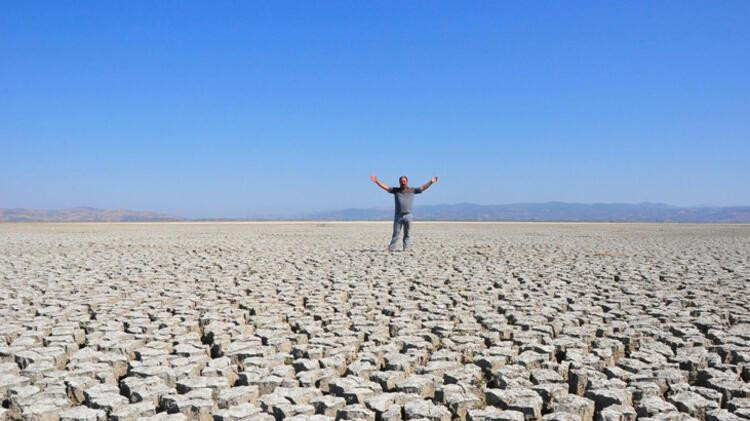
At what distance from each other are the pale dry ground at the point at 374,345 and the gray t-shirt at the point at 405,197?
2.50 metres

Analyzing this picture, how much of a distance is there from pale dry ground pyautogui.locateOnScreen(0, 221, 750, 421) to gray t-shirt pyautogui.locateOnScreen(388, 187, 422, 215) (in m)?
2.50

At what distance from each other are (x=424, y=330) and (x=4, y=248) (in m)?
11.3

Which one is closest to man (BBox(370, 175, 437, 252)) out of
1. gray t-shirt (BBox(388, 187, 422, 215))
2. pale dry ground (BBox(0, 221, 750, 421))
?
gray t-shirt (BBox(388, 187, 422, 215))

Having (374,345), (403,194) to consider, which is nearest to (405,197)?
(403,194)

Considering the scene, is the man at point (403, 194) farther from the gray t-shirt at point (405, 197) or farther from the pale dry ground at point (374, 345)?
the pale dry ground at point (374, 345)

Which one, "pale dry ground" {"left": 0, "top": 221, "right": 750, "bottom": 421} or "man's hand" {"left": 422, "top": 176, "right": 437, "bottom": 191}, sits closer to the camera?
"pale dry ground" {"left": 0, "top": 221, "right": 750, "bottom": 421}

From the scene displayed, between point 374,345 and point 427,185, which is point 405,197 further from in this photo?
point 374,345

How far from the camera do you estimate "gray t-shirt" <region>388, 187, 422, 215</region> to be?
991cm

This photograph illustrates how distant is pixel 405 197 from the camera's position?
991 cm

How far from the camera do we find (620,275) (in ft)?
24.6

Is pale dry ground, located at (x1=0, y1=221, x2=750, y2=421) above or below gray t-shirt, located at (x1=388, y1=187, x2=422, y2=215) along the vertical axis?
below

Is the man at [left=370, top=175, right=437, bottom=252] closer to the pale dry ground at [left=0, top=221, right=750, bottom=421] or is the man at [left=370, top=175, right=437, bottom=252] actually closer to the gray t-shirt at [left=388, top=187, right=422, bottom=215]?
the gray t-shirt at [left=388, top=187, right=422, bottom=215]

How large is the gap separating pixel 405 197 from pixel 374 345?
6.23 m

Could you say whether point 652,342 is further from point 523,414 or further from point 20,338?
point 20,338
